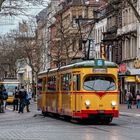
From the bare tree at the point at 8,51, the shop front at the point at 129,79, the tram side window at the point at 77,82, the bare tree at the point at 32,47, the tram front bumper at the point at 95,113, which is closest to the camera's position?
the tram front bumper at the point at 95,113

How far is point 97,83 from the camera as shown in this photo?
31375 millimetres

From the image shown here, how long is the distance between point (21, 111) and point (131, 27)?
34836 millimetres

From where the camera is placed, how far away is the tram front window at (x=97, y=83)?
3130cm

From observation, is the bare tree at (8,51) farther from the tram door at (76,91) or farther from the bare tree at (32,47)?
the tram door at (76,91)

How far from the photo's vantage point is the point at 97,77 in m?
31.4

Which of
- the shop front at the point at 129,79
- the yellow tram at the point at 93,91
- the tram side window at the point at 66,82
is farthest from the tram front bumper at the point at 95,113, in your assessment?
the shop front at the point at 129,79

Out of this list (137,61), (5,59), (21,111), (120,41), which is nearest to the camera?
(21,111)

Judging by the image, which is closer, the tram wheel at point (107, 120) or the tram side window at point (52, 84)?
the tram wheel at point (107, 120)

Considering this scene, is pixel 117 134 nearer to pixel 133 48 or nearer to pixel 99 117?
pixel 99 117

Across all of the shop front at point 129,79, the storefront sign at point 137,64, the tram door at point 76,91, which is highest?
the storefront sign at point 137,64

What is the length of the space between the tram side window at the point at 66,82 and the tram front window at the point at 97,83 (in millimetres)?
1865

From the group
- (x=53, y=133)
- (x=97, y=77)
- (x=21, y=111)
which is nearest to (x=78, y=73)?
(x=97, y=77)

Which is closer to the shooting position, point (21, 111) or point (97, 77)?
point (97, 77)

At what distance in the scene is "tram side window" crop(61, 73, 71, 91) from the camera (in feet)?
109
